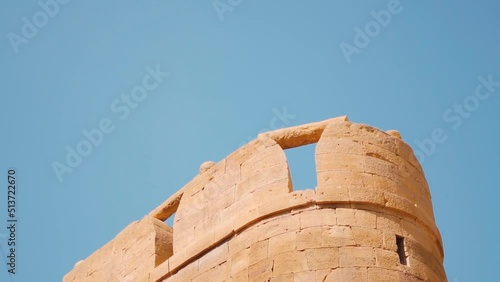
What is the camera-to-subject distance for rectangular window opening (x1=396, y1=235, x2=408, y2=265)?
11.4 metres

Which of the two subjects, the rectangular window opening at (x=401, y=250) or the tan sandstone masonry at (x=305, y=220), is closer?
the tan sandstone masonry at (x=305, y=220)

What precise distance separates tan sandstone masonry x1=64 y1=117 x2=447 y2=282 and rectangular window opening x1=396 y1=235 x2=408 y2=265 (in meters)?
0.01

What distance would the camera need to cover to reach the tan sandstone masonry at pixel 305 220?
1118 cm

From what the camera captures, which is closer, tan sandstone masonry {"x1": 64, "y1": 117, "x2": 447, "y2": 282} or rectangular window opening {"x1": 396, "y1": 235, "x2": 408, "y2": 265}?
tan sandstone masonry {"x1": 64, "y1": 117, "x2": 447, "y2": 282}

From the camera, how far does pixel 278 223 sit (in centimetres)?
1163

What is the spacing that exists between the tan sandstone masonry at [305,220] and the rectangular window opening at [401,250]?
12 mm

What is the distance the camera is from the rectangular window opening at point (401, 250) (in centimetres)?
1140

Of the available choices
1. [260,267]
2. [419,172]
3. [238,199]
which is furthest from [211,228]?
[419,172]

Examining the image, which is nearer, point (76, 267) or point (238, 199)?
point (238, 199)

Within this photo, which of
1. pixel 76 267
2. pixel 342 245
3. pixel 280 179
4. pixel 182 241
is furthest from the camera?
pixel 76 267

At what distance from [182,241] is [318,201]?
7.77ft

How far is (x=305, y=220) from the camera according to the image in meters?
11.5

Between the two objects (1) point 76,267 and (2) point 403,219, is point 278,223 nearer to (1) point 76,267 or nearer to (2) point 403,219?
(2) point 403,219

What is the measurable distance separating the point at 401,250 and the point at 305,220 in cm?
123
